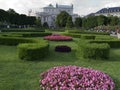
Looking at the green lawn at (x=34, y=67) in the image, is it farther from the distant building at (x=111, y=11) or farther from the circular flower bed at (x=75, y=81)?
the distant building at (x=111, y=11)

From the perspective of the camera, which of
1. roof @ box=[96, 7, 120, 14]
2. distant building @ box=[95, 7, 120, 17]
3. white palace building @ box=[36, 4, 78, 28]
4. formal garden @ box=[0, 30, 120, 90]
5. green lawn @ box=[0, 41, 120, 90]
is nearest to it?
formal garden @ box=[0, 30, 120, 90]

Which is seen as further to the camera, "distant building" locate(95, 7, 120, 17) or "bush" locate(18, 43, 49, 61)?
"distant building" locate(95, 7, 120, 17)

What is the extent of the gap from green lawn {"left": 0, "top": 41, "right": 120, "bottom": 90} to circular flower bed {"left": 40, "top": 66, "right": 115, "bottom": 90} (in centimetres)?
58

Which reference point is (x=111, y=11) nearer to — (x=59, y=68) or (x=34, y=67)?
(x=34, y=67)

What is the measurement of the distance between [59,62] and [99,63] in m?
1.71

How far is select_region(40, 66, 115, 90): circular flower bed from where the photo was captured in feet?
22.9

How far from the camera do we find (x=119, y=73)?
1009 centimetres

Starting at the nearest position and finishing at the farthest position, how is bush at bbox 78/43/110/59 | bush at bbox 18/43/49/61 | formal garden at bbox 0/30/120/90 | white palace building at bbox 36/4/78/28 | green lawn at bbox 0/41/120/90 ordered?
1. formal garden at bbox 0/30/120/90
2. green lawn at bbox 0/41/120/90
3. bush at bbox 18/43/49/61
4. bush at bbox 78/43/110/59
5. white palace building at bbox 36/4/78/28

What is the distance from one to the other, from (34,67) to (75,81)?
379cm

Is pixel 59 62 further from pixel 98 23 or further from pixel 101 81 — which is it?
pixel 98 23

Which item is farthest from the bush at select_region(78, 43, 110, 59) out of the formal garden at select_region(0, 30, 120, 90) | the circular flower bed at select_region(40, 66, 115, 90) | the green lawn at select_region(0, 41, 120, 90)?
the circular flower bed at select_region(40, 66, 115, 90)

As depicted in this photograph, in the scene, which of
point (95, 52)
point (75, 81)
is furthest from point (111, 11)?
point (75, 81)

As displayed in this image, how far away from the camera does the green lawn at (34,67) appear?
8.15 metres

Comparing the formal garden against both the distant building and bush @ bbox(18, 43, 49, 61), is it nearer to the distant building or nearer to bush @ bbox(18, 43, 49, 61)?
bush @ bbox(18, 43, 49, 61)
